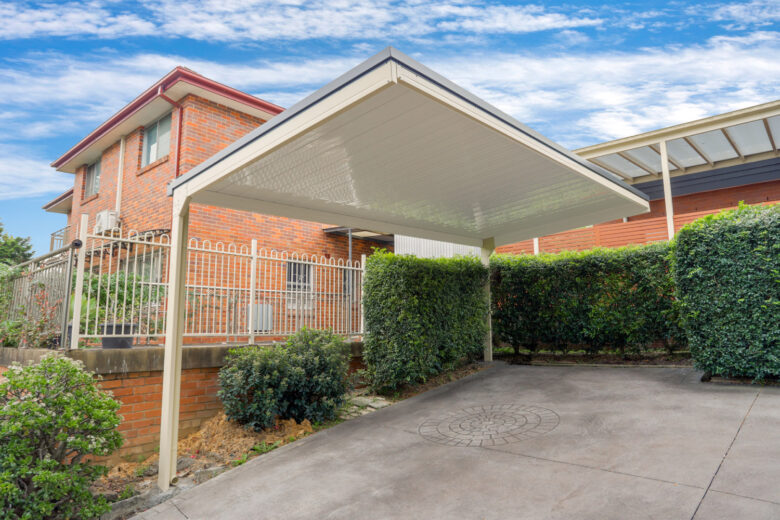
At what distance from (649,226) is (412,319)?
6986mm

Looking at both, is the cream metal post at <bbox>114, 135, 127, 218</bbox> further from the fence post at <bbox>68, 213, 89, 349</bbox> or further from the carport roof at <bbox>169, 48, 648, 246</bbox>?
the carport roof at <bbox>169, 48, 648, 246</bbox>

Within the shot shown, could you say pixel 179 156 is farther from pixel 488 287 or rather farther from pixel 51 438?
pixel 51 438

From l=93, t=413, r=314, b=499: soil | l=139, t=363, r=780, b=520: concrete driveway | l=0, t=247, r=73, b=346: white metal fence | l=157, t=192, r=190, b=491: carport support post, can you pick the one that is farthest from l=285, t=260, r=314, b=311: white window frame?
l=0, t=247, r=73, b=346: white metal fence

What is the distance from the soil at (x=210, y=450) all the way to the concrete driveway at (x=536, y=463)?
0.34m

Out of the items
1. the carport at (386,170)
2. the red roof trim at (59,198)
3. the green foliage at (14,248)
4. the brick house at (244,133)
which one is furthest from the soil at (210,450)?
the green foliage at (14,248)

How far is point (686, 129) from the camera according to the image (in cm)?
1045

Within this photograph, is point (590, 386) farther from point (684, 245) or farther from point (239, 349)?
point (239, 349)

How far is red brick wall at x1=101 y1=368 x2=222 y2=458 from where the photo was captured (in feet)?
16.7

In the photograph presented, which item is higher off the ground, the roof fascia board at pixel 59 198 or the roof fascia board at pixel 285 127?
the roof fascia board at pixel 59 198

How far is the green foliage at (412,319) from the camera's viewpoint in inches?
276

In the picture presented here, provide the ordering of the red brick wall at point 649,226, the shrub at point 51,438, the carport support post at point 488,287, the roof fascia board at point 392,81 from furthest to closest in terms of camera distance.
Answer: the red brick wall at point 649,226, the carport support post at point 488,287, the shrub at point 51,438, the roof fascia board at point 392,81

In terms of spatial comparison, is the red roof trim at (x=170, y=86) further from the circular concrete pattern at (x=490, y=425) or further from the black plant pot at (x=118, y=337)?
the circular concrete pattern at (x=490, y=425)

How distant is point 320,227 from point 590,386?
8258 millimetres

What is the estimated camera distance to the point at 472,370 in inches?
329
